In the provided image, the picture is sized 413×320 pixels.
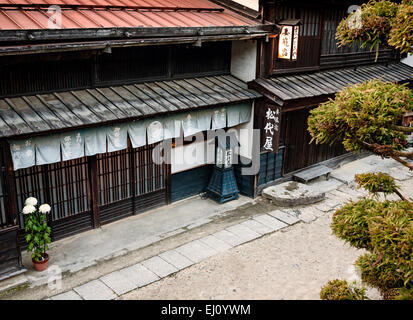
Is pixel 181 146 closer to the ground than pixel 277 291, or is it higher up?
higher up

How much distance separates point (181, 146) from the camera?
1541 centimetres

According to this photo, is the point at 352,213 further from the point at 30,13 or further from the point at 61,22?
the point at 30,13

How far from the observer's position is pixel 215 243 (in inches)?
523

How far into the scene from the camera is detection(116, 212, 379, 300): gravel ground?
10930mm

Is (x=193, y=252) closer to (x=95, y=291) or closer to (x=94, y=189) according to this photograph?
(x=95, y=291)

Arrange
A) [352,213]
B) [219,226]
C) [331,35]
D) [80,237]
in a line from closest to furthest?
[352,213] → [80,237] → [219,226] → [331,35]

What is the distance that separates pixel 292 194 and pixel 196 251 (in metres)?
5.19

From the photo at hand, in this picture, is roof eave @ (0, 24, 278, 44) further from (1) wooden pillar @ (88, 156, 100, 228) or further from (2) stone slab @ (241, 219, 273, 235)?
(2) stone slab @ (241, 219, 273, 235)

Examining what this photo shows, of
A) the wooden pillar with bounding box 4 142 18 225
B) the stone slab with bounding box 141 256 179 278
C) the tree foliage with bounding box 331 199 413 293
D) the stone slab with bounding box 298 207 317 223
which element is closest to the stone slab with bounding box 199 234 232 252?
the stone slab with bounding box 141 256 179 278

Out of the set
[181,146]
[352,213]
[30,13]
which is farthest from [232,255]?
[30,13]

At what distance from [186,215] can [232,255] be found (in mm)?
2836

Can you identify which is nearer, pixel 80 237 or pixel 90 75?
pixel 90 75

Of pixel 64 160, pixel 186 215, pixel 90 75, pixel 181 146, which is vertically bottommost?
pixel 186 215

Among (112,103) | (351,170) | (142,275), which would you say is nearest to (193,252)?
(142,275)
